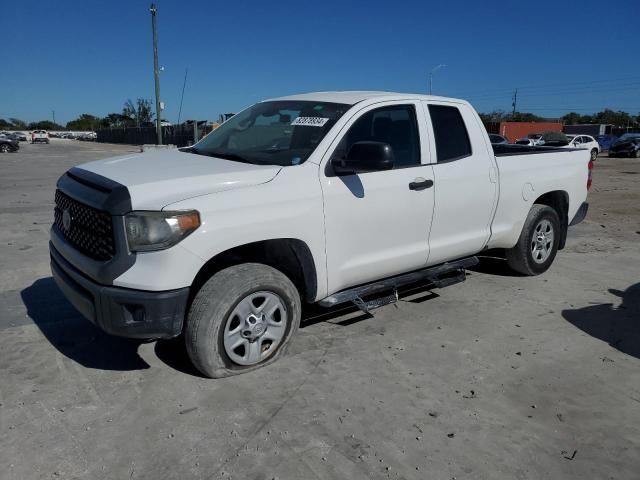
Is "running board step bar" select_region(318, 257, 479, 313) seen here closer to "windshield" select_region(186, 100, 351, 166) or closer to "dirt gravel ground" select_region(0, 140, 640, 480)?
"dirt gravel ground" select_region(0, 140, 640, 480)

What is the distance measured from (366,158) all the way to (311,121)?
0.70m

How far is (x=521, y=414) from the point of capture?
313 centimetres

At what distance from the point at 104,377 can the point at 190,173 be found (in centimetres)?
146

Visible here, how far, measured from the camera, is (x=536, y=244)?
5707mm

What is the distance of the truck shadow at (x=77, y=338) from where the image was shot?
3.73 m

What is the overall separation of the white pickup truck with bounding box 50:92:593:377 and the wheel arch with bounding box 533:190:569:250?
3.12ft

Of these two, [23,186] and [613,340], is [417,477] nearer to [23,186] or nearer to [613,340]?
[613,340]

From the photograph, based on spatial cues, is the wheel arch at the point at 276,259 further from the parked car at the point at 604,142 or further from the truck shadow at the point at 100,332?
the parked car at the point at 604,142

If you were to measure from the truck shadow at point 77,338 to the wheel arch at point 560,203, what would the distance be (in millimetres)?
4432

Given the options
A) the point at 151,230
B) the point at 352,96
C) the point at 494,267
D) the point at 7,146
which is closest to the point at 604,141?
the point at 494,267

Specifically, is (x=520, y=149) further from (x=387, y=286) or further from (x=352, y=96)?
(x=387, y=286)

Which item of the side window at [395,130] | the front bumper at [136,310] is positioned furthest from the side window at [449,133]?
the front bumper at [136,310]

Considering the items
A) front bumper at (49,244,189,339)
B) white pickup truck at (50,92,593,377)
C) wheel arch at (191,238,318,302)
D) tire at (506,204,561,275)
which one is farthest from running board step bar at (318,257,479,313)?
front bumper at (49,244,189,339)

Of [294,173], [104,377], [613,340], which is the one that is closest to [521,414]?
[613,340]
